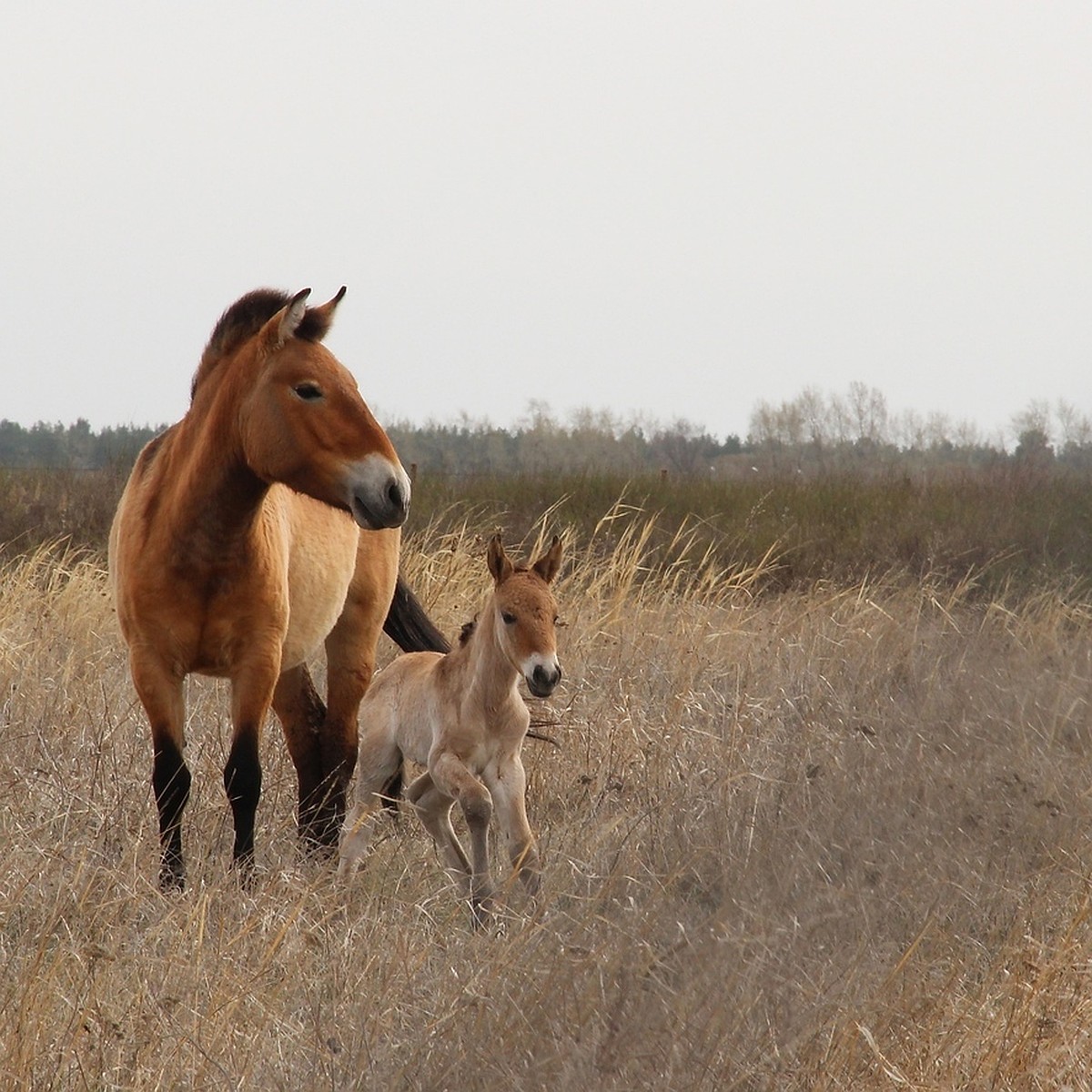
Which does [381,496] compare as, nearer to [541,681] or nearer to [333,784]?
[541,681]

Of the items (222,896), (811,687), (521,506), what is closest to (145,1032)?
(222,896)

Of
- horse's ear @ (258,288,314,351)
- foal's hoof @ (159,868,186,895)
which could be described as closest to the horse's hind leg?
foal's hoof @ (159,868,186,895)

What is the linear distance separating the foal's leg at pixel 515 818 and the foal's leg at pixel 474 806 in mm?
82

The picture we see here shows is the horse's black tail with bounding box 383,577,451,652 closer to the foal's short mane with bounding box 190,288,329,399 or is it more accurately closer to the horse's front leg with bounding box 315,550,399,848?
the horse's front leg with bounding box 315,550,399,848

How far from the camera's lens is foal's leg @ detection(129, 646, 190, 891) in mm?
5152

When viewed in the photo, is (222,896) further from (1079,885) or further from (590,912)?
(1079,885)

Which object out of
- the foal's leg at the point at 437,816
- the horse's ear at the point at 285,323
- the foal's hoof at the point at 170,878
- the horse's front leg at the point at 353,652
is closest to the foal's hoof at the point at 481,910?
the foal's leg at the point at 437,816

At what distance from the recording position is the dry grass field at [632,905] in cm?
328

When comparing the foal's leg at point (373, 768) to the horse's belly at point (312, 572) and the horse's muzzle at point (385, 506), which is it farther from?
the horse's muzzle at point (385, 506)

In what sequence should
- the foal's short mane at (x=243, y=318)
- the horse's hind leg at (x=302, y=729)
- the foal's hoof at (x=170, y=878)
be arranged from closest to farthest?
the foal's hoof at (x=170, y=878), the foal's short mane at (x=243, y=318), the horse's hind leg at (x=302, y=729)

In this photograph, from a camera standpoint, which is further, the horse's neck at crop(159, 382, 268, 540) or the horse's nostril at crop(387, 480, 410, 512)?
the horse's neck at crop(159, 382, 268, 540)

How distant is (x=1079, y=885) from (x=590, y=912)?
167 centimetres

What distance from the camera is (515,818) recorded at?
515 centimetres

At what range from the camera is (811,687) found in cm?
820
